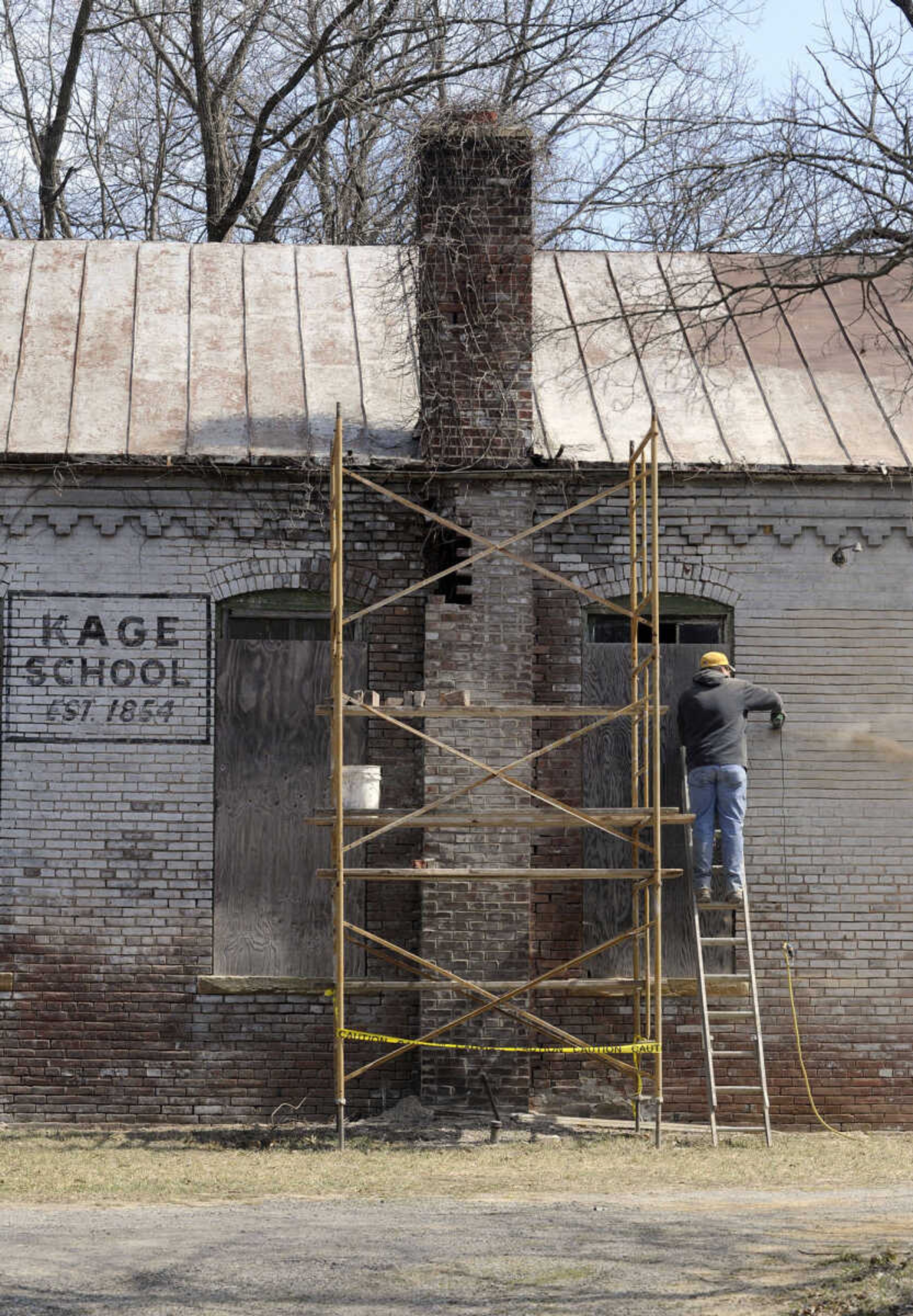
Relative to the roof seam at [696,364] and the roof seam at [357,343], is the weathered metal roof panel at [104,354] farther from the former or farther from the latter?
the roof seam at [696,364]

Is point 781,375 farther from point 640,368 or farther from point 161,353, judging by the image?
point 161,353

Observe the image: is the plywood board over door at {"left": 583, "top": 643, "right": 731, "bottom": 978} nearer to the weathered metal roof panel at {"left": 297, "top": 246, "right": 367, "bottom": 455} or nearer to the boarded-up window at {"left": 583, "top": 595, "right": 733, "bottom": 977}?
the boarded-up window at {"left": 583, "top": 595, "right": 733, "bottom": 977}

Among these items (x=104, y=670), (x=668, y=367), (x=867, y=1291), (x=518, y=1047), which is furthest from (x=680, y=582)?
(x=867, y=1291)

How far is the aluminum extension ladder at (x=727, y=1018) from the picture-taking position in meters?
11.3

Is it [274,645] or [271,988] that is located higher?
[274,645]

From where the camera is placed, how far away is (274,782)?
40.2ft

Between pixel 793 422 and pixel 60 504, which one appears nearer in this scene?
pixel 60 504

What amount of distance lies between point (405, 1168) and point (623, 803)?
3.32 metres

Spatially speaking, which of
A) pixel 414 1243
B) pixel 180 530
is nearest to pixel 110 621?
pixel 180 530

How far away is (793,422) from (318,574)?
370 cm

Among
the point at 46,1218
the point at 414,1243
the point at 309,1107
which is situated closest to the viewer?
the point at 414,1243

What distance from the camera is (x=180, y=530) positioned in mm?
12273

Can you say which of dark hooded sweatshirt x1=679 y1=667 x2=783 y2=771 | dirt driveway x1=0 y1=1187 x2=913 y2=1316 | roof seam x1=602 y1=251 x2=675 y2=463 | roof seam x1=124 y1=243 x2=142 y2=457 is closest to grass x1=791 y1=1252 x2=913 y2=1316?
dirt driveway x1=0 y1=1187 x2=913 y2=1316

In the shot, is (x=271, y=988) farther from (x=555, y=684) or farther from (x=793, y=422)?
(x=793, y=422)
